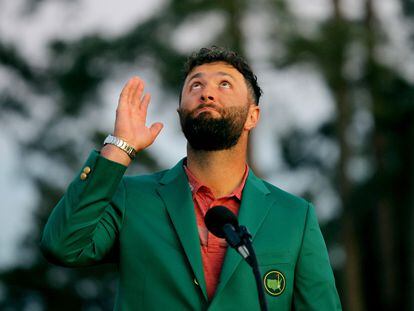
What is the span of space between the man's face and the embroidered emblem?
557 mm

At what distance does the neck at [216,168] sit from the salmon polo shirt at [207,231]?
25 millimetres

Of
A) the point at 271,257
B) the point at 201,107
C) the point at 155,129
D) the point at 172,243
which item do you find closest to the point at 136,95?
the point at 155,129

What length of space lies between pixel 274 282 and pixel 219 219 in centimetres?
48

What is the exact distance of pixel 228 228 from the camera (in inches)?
140

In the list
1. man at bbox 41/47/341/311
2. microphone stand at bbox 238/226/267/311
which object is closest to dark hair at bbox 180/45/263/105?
man at bbox 41/47/341/311

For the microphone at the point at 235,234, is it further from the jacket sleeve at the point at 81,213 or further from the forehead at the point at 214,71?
the forehead at the point at 214,71

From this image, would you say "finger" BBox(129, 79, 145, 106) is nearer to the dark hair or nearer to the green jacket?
the green jacket

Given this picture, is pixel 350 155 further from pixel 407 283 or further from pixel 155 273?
pixel 155 273

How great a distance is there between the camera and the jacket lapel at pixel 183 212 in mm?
3863

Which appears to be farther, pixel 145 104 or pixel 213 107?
pixel 213 107

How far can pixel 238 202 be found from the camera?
4.15 metres

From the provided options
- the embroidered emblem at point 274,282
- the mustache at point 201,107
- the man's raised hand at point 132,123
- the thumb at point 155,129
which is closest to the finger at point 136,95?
the man's raised hand at point 132,123

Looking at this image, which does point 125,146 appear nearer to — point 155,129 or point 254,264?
point 155,129

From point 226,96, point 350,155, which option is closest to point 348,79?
point 350,155
